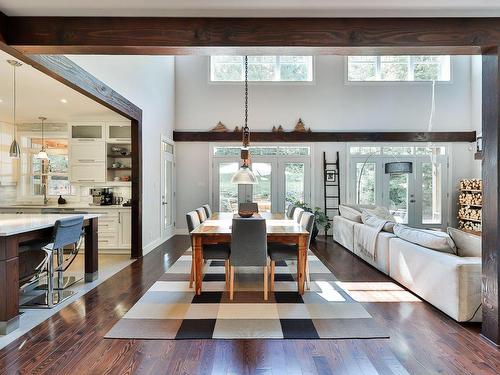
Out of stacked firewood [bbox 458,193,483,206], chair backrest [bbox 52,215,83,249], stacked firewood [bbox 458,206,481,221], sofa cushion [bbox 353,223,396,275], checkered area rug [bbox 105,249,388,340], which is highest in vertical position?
stacked firewood [bbox 458,193,483,206]

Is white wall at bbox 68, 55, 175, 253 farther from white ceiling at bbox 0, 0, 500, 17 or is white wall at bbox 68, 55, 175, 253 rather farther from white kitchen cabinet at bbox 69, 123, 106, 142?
white ceiling at bbox 0, 0, 500, 17

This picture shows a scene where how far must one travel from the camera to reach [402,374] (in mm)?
2012

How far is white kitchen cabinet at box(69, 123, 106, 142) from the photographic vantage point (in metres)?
5.84

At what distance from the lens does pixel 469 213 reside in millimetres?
7246

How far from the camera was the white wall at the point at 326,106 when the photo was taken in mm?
7707

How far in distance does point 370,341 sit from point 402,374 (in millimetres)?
417

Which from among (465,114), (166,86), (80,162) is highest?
(166,86)

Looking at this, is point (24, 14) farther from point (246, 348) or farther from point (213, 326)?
point (246, 348)

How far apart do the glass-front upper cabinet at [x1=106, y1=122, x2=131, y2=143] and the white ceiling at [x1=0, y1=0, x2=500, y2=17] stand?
351 centimetres

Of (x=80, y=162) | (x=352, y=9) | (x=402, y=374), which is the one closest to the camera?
(x=402, y=374)

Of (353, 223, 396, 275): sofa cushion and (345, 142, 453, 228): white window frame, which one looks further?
(345, 142, 453, 228): white window frame

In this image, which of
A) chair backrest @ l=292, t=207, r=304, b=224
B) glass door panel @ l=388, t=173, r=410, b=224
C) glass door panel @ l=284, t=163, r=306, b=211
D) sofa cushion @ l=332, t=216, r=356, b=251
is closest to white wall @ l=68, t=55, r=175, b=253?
chair backrest @ l=292, t=207, r=304, b=224

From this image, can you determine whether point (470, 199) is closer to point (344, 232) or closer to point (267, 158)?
point (344, 232)

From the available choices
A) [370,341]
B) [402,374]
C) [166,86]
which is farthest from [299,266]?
[166,86]
